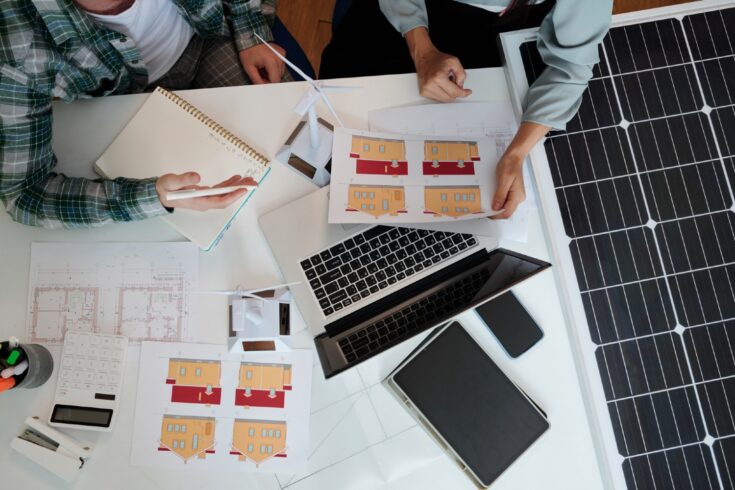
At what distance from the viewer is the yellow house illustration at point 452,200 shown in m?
1.15

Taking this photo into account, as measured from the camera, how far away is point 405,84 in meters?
1.26

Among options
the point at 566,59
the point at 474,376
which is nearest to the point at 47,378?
the point at 474,376

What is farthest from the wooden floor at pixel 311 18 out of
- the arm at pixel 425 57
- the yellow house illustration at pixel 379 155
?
the yellow house illustration at pixel 379 155

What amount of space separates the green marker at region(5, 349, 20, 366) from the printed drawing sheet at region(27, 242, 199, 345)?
0.11 meters

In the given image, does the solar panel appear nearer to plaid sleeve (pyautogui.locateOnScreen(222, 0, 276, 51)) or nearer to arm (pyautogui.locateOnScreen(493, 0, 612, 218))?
arm (pyautogui.locateOnScreen(493, 0, 612, 218))

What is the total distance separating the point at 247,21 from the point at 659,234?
1156 mm

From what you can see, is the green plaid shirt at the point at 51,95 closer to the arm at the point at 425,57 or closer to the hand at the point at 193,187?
the hand at the point at 193,187

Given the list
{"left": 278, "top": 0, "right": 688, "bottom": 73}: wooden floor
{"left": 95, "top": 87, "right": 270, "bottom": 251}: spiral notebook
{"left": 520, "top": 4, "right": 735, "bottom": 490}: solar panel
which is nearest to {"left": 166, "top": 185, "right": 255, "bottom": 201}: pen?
{"left": 95, "top": 87, "right": 270, "bottom": 251}: spiral notebook

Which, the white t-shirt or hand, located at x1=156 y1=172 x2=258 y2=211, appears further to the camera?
the white t-shirt

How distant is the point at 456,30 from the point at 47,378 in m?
1.34

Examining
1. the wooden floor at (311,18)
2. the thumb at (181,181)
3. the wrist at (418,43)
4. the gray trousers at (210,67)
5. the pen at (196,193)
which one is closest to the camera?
the pen at (196,193)

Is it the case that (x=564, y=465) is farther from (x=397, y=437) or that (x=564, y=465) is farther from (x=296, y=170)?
(x=296, y=170)

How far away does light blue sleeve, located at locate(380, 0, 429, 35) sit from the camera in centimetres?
134

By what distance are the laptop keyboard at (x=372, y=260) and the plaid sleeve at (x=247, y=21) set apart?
0.65 meters
